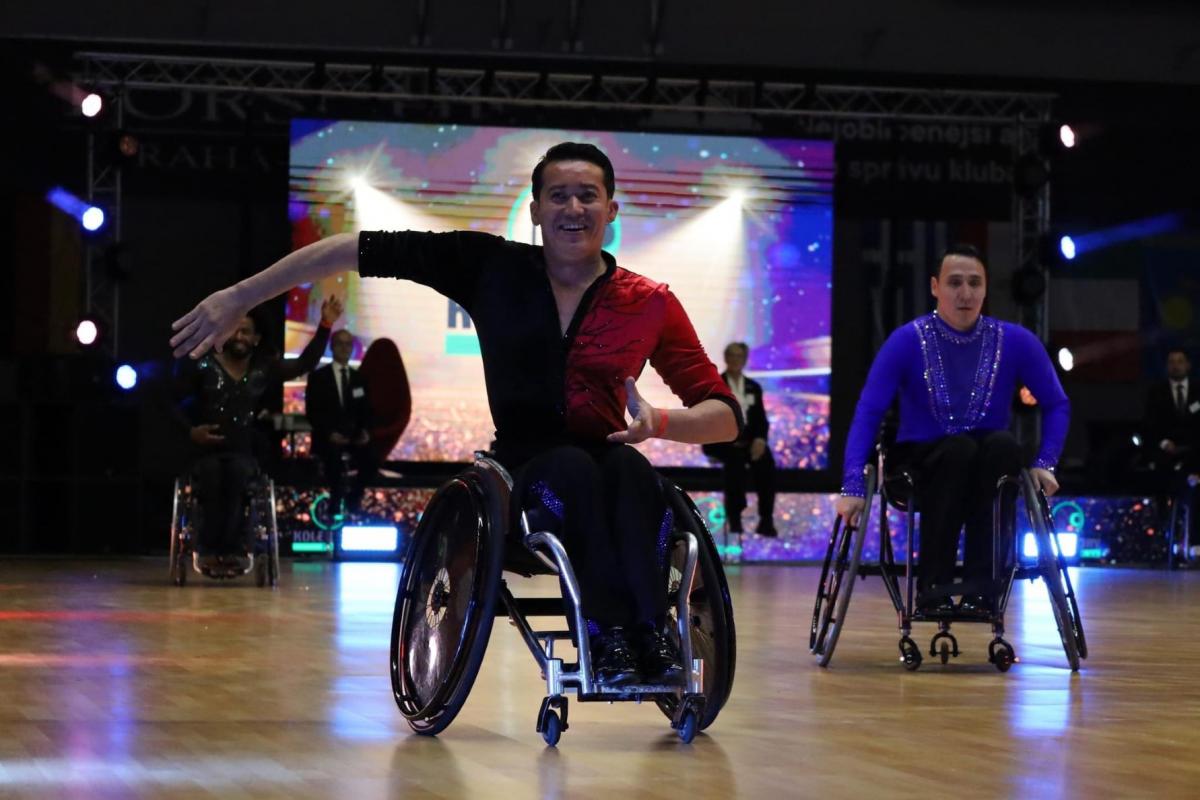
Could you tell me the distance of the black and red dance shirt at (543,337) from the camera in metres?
3.52

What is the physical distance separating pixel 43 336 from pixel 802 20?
17.7 feet

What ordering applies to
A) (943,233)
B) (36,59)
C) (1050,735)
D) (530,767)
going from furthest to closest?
(943,233) → (36,59) → (1050,735) → (530,767)

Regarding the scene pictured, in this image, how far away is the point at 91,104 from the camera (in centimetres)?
1060

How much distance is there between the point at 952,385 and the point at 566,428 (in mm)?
1930

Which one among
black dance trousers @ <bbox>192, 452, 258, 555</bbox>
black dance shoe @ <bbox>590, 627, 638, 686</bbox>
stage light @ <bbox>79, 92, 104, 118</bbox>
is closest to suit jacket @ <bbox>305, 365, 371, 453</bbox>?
stage light @ <bbox>79, 92, 104, 118</bbox>

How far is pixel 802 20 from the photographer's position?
1248 centimetres

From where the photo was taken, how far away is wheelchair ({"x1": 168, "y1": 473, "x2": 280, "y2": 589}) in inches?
324

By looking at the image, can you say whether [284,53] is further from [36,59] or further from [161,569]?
[161,569]

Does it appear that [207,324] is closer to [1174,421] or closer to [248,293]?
[248,293]

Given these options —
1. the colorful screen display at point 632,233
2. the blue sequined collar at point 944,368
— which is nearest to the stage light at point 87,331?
the colorful screen display at point 632,233

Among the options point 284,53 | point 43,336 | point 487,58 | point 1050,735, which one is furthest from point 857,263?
point 1050,735

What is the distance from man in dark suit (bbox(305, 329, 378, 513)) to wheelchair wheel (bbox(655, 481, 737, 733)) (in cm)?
760

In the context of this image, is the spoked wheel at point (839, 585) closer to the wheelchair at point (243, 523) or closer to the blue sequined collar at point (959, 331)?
the blue sequined collar at point (959, 331)

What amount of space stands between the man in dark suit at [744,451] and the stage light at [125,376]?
345 cm
